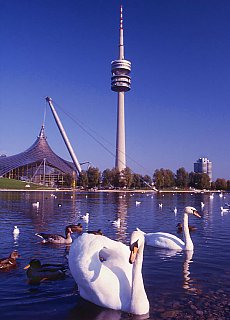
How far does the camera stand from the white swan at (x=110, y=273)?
8.78 metres

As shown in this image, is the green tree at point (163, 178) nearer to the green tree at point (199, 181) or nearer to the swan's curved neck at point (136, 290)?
the green tree at point (199, 181)

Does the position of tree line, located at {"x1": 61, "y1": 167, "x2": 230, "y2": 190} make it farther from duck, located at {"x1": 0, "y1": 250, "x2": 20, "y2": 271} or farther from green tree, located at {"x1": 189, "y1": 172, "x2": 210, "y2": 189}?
duck, located at {"x1": 0, "y1": 250, "x2": 20, "y2": 271}

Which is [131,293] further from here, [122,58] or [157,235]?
[122,58]

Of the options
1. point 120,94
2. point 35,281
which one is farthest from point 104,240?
point 120,94

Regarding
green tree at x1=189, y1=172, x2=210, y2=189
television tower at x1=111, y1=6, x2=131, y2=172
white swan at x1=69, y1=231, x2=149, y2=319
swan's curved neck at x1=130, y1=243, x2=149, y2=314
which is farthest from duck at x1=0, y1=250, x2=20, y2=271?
television tower at x1=111, y1=6, x2=131, y2=172

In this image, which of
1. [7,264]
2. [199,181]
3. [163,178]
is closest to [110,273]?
[7,264]

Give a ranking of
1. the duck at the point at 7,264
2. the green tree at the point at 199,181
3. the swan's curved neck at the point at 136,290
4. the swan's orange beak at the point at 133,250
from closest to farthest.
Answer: the swan's orange beak at the point at 133,250, the swan's curved neck at the point at 136,290, the duck at the point at 7,264, the green tree at the point at 199,181

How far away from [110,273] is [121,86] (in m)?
185

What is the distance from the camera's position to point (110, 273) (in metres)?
9.09

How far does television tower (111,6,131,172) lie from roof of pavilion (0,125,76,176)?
2563 centimetres

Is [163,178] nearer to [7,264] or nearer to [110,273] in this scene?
[7,264]

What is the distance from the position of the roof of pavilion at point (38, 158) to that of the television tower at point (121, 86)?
2563 cm

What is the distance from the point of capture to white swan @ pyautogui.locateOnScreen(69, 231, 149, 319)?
28.8 ft

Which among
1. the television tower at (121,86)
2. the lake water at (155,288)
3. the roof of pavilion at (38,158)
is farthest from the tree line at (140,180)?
the lake water at (155,288)
